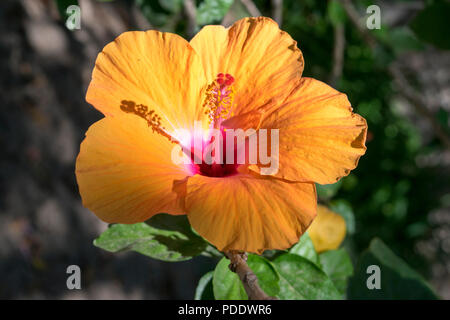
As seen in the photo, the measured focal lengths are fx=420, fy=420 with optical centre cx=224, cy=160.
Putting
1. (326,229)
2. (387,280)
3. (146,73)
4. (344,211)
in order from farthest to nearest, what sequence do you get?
(344,211), (326,229), (387,280), (146,73)

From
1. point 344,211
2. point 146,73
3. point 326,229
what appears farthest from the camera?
point 344,211

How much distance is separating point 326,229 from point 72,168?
2.55m

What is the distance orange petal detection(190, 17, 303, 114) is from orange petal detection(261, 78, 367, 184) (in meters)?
0.05

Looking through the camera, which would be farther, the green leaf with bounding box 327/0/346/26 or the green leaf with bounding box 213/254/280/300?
the green leaf with bounding box 327/0/346/26

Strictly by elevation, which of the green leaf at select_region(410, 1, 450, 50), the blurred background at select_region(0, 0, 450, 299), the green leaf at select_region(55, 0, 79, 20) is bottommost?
the blurred background at select_region(0, 0, 450, 299)

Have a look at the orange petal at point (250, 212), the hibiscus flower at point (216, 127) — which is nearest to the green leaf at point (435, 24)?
the hibiscus flower at point (216, 127)

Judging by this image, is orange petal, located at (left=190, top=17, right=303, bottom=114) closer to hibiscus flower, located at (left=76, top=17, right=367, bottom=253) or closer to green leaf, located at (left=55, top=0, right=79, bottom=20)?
hibiscus flower, located at (left=76, top=17, right=367, bottom=253)

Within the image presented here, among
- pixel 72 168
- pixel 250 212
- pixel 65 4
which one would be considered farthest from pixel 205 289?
pixel 72 168

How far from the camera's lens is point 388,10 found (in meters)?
3.88

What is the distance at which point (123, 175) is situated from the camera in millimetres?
939

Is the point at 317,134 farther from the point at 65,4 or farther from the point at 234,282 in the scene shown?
the point at 65,4

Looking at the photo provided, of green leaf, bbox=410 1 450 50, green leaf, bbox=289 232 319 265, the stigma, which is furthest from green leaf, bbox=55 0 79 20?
green leaf, bbox=410 1 450 50

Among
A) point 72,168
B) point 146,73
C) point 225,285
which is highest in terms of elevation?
point 146,73

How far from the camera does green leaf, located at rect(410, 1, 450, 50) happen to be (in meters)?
1.87
